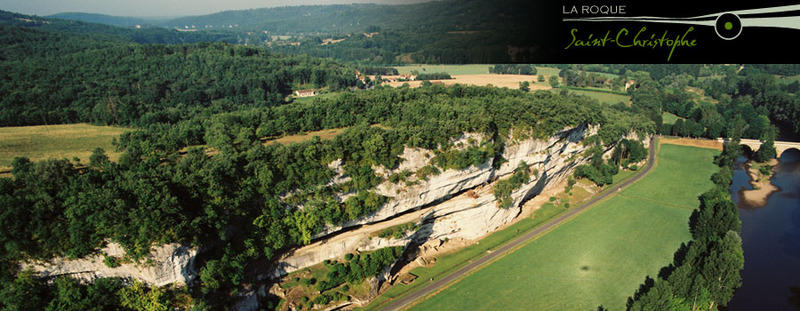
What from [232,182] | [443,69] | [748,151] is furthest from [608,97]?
[232,182]

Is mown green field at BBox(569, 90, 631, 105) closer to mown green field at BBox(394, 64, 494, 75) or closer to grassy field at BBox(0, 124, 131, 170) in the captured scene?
mown green field at BBox(394, 64, 494, 75)

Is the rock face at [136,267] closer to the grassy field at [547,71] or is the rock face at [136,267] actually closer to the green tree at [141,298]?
the green tree at [141,298]

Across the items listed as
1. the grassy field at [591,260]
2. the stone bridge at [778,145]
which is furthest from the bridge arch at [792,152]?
the grassy field at [591,260]

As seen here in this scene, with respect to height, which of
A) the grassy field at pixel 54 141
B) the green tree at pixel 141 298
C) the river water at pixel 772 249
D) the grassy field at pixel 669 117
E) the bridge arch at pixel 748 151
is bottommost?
the river water at pixel 772 249

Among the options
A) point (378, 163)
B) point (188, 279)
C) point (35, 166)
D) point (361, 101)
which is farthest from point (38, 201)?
point (361, 101)

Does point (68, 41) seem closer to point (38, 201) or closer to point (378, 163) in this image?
point (38, 201)
